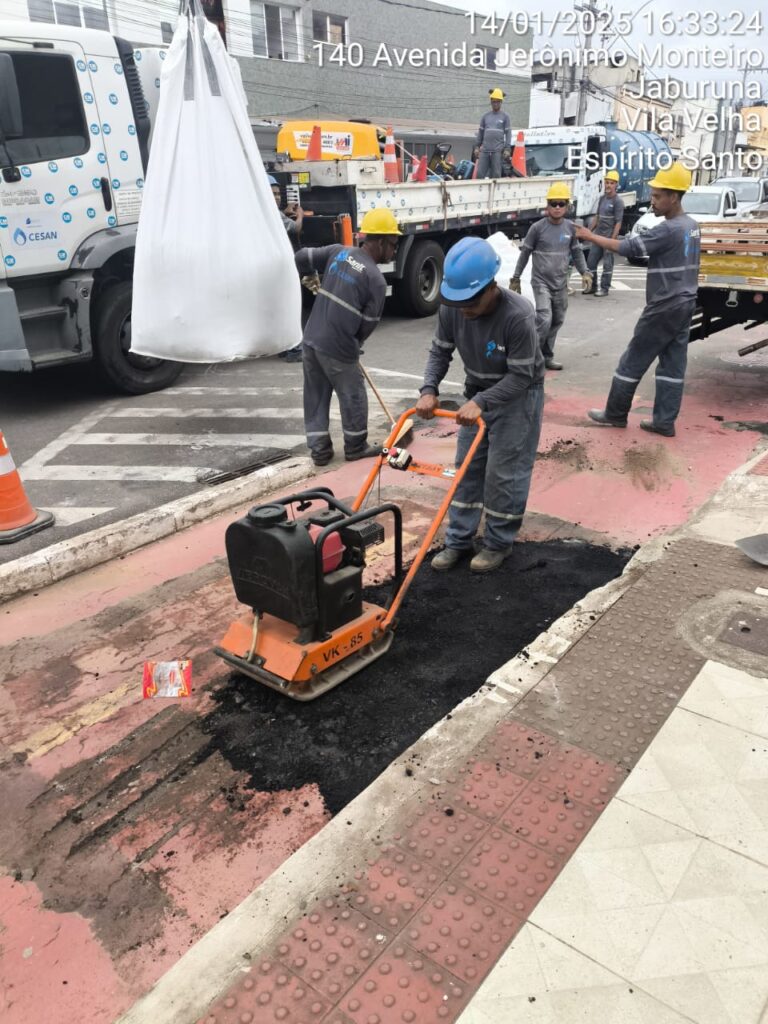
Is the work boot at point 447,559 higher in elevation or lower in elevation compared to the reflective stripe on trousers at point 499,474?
lower

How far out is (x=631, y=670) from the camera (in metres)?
3.14

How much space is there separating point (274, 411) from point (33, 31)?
3.68m

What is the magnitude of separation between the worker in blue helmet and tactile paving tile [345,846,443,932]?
2.07 meters

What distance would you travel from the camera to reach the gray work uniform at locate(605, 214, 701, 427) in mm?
5734

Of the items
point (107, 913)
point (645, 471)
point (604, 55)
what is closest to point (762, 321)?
point (645, 471)

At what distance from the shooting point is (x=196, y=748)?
2.85 m

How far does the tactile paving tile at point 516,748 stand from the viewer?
263 centimetres

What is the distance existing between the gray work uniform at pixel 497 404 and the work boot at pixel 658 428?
2.55 metres

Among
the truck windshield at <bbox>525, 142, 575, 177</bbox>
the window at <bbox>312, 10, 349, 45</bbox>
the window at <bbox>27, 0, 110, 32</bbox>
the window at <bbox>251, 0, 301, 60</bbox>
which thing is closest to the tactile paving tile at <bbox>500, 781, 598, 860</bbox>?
the truck windshield at <bbox>525, 142, 575, 177</bbox>

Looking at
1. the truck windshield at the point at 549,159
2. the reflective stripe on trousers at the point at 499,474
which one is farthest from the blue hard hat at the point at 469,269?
the truck windshield at the point at 549,159

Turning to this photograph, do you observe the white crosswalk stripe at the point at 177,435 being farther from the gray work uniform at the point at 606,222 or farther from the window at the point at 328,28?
the window at the point at 328,28

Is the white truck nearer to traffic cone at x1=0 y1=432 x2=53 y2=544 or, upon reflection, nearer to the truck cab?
the truck cab

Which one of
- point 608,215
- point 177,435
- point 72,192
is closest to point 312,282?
point 177,435

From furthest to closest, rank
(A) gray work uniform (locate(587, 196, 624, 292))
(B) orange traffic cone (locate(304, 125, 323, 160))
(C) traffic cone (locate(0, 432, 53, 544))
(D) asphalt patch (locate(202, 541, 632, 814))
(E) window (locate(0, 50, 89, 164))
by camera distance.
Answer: (A) gray work uniform (locate(587, 196, 624, 292)), (B) orange traffic cone (locate(304, 125, 323, 160)), (E) window (locate(0, 50, 89, 164)), (C) traffic cone (locate(0, 432, 53, 544)), (D) asphalt patch (locate(202, 541, 632, 814))
